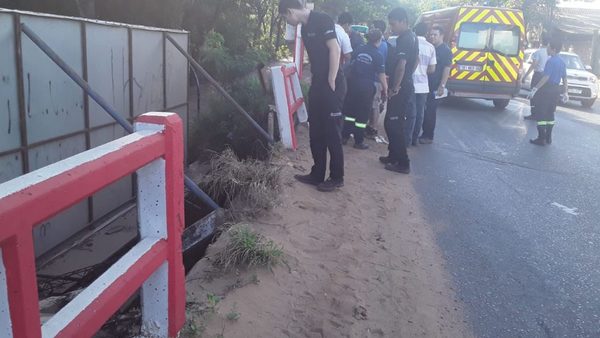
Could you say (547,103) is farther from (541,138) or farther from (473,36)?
(473,36)

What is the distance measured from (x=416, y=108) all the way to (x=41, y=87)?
5.27 metres

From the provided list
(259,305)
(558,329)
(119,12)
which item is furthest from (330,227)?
(119,12)

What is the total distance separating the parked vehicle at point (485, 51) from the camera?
1316 cm

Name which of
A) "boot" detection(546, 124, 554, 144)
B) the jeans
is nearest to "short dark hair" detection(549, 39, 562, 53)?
"boot" detection(546, 124, 554, 144)

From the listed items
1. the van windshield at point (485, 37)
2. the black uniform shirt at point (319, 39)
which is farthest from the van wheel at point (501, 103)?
the black uniform shirt at point (319, 39)

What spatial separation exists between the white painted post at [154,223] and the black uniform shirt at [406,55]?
15.7 feet

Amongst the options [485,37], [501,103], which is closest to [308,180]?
[485,37]

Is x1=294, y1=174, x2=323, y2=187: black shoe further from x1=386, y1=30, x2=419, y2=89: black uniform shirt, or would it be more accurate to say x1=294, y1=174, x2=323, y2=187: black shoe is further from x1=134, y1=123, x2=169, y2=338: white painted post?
x1=134, y1=123, x2=169, y2=338: white painted post

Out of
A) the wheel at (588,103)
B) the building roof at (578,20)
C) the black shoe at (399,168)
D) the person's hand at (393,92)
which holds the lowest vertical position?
the black shoe at (399,168)

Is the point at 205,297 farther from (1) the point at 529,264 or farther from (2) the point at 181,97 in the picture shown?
(2) the point at 181,97

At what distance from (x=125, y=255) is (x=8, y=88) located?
2397mm

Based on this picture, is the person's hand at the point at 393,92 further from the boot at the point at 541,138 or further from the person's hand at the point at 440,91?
the boot at the point at 541,138

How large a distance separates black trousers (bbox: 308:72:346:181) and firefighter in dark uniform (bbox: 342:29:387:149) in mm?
2087

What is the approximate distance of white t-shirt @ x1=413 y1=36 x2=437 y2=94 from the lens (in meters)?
7.58
